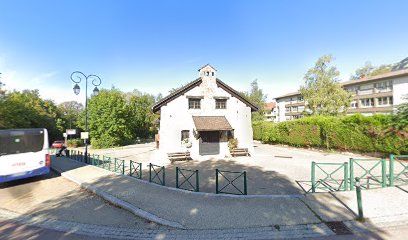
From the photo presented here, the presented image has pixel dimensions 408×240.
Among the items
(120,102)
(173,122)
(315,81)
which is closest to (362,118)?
(315,81)

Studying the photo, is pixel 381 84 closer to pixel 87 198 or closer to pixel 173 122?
pixel 173 122

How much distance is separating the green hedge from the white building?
8.46 m

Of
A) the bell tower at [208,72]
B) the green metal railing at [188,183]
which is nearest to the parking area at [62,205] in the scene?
the green metal railing at [188,183]

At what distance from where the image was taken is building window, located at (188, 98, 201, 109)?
16459 millimetres

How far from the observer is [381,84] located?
1350 inches

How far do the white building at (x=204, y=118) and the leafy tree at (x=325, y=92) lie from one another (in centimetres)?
1537

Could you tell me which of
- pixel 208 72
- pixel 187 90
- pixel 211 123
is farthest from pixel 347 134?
pixel 187 90

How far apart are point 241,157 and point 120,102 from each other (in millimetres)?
24720

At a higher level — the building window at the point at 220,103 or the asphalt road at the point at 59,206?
the building window at the point at 220,103

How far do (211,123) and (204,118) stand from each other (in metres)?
0.88

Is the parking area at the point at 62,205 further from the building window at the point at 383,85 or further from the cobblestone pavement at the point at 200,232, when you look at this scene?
the building window at the point at 383,85

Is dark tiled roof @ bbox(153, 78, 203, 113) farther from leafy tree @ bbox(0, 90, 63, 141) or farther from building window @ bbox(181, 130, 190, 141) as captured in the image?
leafy tree @ bbox(0, 90, 63, 141)

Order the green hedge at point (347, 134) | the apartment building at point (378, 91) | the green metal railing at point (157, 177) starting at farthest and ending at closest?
1. the apartment building at point (378, 91)
2. the green hedge at point (347, 134)
3. the green metal railing at point (157, 177)

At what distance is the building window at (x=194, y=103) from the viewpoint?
16.5m
